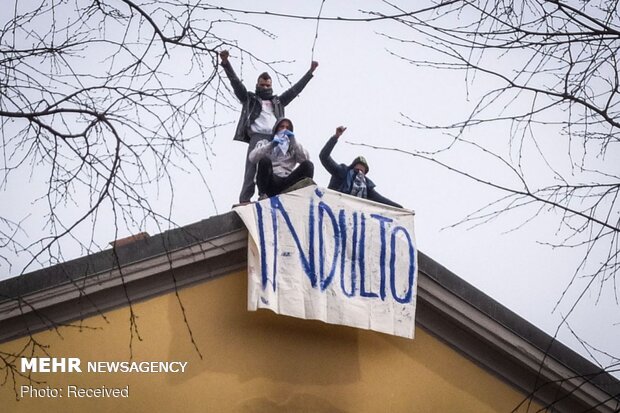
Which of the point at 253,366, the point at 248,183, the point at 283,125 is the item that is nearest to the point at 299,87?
the point at 283,125

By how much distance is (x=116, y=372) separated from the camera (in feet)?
28.1

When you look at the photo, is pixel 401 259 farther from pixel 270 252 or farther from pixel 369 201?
pixel 270 252

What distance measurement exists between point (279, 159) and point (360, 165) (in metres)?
0.92

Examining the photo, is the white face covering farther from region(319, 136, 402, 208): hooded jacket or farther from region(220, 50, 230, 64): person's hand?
region(220, 50, 230, 64): person's hand

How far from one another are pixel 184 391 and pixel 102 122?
3.66 meters

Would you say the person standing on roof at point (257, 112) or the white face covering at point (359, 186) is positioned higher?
the person standing on roof at point (257, 112)

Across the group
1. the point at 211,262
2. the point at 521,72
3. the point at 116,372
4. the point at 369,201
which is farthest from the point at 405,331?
the point at 521,72

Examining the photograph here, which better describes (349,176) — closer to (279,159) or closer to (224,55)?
(279,159)

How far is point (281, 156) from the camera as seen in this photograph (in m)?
10.1

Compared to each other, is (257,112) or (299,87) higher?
(299,87)

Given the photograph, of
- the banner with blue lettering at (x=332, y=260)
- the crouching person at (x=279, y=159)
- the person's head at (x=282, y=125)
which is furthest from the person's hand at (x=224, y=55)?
the person's head at (x=282, y=125)

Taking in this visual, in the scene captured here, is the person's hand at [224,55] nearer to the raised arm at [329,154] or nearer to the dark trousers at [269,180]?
the dark trousers at [269,180]

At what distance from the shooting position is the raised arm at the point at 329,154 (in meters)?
10.6

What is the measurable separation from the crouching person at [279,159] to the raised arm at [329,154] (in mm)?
514
